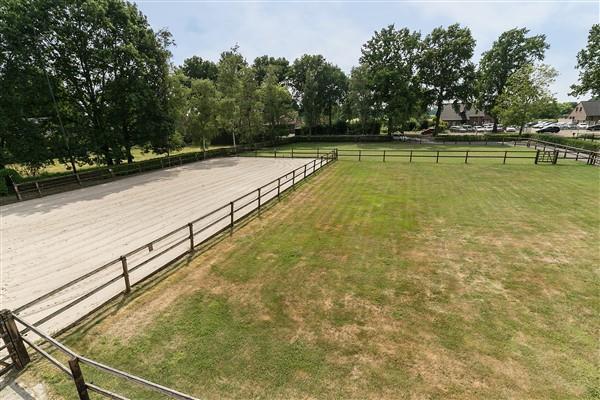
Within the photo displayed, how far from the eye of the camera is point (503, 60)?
48812mm

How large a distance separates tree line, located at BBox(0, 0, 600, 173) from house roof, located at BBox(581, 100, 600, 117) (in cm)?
3886

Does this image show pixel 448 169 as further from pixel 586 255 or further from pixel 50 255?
pixel 50 255

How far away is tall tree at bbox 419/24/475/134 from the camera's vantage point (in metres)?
45.1

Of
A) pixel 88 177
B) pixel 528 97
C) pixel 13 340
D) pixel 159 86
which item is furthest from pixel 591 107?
pixel 13 340

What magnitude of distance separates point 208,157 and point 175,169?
6762 millimetres

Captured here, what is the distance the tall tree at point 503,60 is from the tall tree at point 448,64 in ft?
11.3

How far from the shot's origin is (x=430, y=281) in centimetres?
709

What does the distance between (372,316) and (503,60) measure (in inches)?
2392

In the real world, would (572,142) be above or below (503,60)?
below

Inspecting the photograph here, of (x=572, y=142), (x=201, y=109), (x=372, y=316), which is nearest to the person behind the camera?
(x=372, y=316)

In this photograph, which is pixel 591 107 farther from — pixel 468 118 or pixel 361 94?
pixel 361 94

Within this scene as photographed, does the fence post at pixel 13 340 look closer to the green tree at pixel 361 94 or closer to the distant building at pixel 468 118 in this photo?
the green tree at pixel 361 94

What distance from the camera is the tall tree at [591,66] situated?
35062mm

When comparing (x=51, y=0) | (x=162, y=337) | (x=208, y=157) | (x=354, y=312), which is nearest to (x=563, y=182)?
(x=354, y=312)
